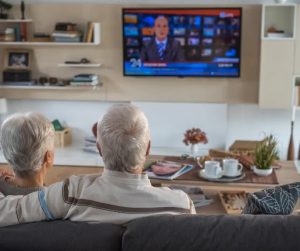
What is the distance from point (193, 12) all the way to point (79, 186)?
3290 mm

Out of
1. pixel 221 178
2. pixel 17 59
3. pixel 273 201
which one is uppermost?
pixel 17 59

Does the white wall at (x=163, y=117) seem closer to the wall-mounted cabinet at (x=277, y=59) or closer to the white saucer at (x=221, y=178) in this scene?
the wall-mounted cabinet at (x=277, y=59)

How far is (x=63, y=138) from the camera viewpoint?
524 centimetres

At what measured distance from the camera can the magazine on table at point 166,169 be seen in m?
3.27

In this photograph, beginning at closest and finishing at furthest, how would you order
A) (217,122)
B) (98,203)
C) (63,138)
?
(98,203)
(217,122)
(63,138)

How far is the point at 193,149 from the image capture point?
4477mm

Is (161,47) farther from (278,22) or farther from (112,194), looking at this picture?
(112,194)

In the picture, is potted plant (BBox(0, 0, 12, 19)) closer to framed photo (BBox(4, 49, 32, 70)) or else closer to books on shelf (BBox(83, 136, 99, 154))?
framed photo (BBox(4, 49, 32, 70))

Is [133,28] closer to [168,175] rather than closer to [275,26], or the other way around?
[275,26]

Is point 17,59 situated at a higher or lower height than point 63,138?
higher

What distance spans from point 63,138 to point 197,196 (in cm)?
242

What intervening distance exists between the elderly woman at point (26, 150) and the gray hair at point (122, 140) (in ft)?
1.06

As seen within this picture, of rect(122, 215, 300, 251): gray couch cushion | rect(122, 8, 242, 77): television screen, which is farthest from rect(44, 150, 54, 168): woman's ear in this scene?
rect(122, 8, 242, 77): television screen

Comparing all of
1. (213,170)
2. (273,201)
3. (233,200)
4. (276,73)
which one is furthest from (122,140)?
(276,73)
